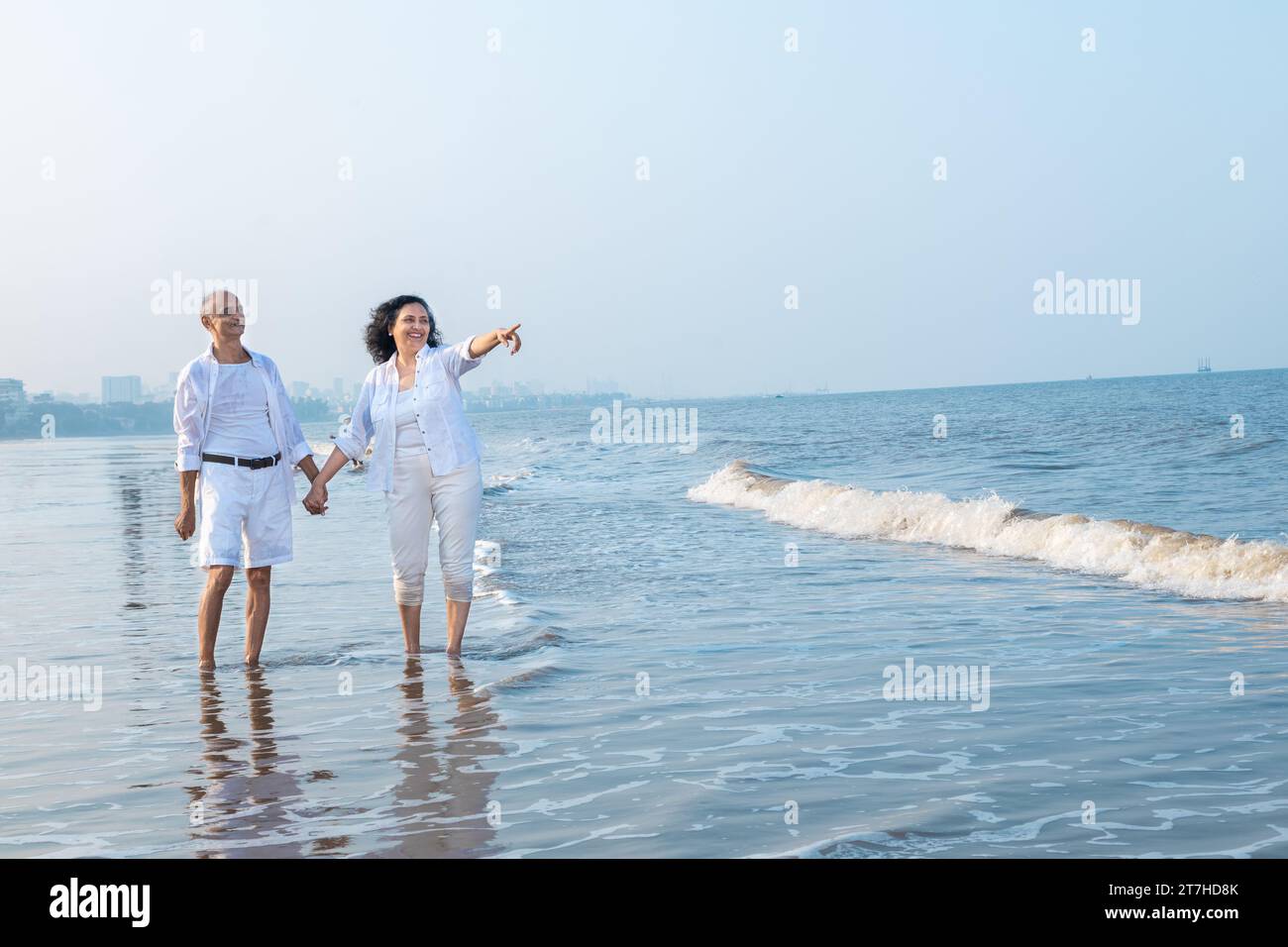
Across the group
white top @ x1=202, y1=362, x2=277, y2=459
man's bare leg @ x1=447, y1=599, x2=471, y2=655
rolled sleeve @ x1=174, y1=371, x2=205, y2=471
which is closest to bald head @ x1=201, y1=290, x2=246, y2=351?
white top @ x1=202, y1=362, x2=277, y2=459

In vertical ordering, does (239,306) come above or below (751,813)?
above

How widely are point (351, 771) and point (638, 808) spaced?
129cm

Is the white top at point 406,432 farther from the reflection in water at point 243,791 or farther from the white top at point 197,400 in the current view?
the reflection in water at point 243,791

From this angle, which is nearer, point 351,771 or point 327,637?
point 351,771

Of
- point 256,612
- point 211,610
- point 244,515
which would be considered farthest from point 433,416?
point 211,610

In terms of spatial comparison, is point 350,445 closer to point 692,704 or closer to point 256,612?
point 256,612

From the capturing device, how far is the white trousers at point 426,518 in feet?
22.4

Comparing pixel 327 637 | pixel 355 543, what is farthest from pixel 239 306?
pixel 355 543

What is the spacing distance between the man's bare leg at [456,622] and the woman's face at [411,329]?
1578 millimetres

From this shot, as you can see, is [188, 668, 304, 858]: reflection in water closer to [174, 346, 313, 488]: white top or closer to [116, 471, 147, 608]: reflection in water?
[174, 346, 313, 488]: white top

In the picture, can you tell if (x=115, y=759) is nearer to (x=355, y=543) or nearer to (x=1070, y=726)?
(x=1070, y=726)
